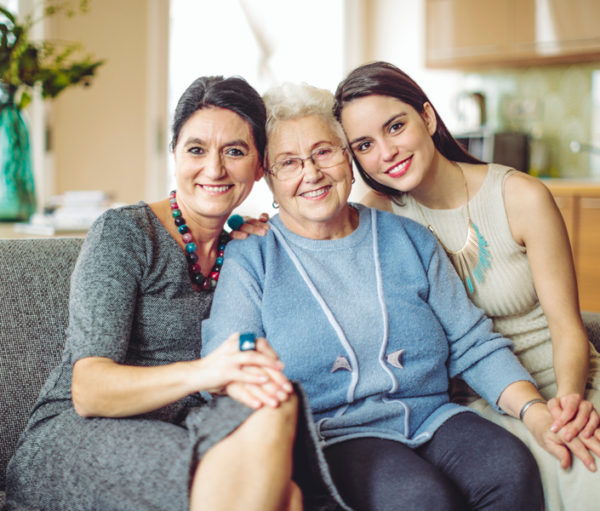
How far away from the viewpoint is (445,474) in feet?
4.11

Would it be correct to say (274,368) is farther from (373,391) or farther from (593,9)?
→ (593,9)

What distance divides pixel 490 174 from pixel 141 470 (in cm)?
112

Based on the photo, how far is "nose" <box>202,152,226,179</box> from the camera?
4.54 feet

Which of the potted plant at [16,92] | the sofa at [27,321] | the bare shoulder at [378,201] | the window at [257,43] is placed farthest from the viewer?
the window at [257,43]

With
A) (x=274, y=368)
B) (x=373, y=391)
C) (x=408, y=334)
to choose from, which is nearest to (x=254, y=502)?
(x=274, y=368)

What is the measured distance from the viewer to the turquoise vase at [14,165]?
220 cm

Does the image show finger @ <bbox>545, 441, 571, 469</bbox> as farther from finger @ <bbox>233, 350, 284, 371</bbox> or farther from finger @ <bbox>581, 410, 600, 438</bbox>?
finger @ <bbox>233, 350, 284, 371</bbox>

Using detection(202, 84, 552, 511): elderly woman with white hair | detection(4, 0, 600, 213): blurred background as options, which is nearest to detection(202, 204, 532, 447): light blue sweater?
detection(202, 84, 552, 511): elderly woman with white hair

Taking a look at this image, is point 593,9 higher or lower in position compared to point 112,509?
higher

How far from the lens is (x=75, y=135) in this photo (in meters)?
3.36

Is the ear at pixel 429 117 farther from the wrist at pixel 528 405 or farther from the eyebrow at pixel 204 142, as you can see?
the wrist at pixel 528 405

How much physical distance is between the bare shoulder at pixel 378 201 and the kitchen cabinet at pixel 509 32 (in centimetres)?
290

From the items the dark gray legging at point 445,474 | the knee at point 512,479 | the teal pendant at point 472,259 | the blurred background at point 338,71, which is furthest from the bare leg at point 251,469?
the blurred background at point 338,71

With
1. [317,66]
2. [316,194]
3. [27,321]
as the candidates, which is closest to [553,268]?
[316,194]
